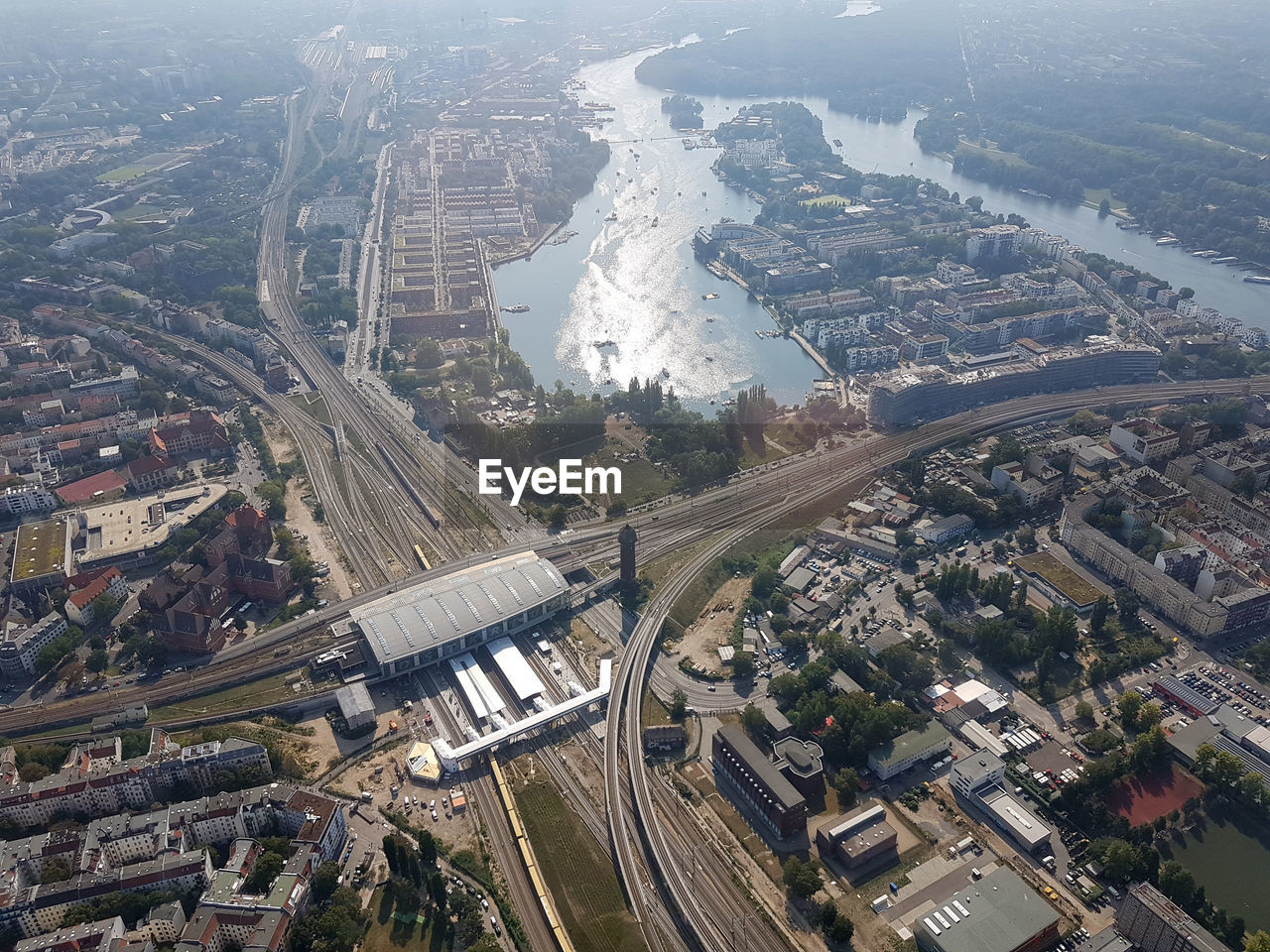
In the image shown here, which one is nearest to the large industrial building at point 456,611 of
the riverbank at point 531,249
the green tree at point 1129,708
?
the green tree at point 1129,708

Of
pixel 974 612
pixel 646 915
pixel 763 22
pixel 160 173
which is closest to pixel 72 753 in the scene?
pixel 646 915

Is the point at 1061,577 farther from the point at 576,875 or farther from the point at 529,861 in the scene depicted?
the point at 529,861

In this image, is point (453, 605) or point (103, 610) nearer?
point (453, 605)

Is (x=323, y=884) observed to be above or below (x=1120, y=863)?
above

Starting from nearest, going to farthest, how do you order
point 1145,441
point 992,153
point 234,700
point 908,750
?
1. point 908,750
2. point 234,700
3. point 1145,441
4. point 992,153

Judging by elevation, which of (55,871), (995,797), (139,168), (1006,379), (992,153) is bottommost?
(995,797)

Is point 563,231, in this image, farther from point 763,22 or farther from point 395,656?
point 763,22

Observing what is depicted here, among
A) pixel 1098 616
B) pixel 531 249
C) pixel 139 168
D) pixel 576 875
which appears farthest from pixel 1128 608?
pixel 139 168

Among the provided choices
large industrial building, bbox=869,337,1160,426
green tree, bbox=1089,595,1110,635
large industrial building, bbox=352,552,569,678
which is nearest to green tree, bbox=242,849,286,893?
large industrial building, bbox=352,552,569,678
